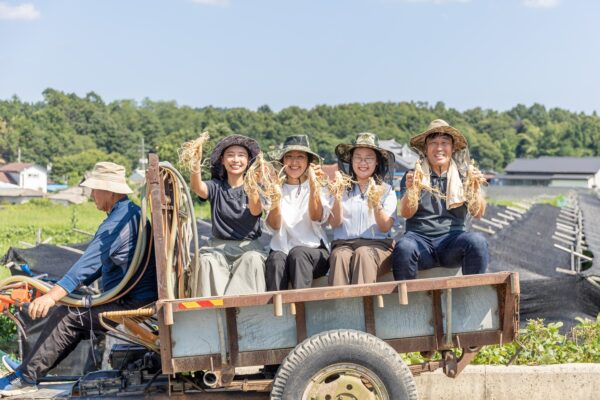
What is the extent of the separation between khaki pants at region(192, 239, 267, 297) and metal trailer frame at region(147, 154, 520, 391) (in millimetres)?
416

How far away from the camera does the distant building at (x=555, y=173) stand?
9562 cm

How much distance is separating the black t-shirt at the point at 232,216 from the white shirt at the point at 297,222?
0.16 m

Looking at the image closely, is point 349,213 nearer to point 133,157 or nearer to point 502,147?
point 133,157

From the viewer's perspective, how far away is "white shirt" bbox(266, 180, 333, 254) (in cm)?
564

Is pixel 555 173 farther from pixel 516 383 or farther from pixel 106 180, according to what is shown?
pixel 106 180

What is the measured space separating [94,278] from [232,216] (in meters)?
1.01

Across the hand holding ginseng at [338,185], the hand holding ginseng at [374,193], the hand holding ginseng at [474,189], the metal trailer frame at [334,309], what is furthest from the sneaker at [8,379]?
the hand holding ginseng at [474,189]

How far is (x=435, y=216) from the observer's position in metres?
5.76

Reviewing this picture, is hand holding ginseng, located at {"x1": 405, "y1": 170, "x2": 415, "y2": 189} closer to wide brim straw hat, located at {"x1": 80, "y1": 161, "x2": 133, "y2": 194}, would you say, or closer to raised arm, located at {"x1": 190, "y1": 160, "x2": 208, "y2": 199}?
raised arm, located at {"x1": 190, "y1": 160, "x2": 208, "y2": 199}

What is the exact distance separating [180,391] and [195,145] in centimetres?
157

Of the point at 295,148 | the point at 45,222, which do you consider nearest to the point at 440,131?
the point at 295,148

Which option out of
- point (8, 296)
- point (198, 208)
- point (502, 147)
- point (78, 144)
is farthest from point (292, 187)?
point (502, 147)

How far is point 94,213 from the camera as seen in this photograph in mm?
46938

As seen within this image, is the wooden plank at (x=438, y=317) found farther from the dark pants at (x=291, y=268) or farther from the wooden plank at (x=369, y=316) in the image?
the dark pants at (x=291, y=268)
